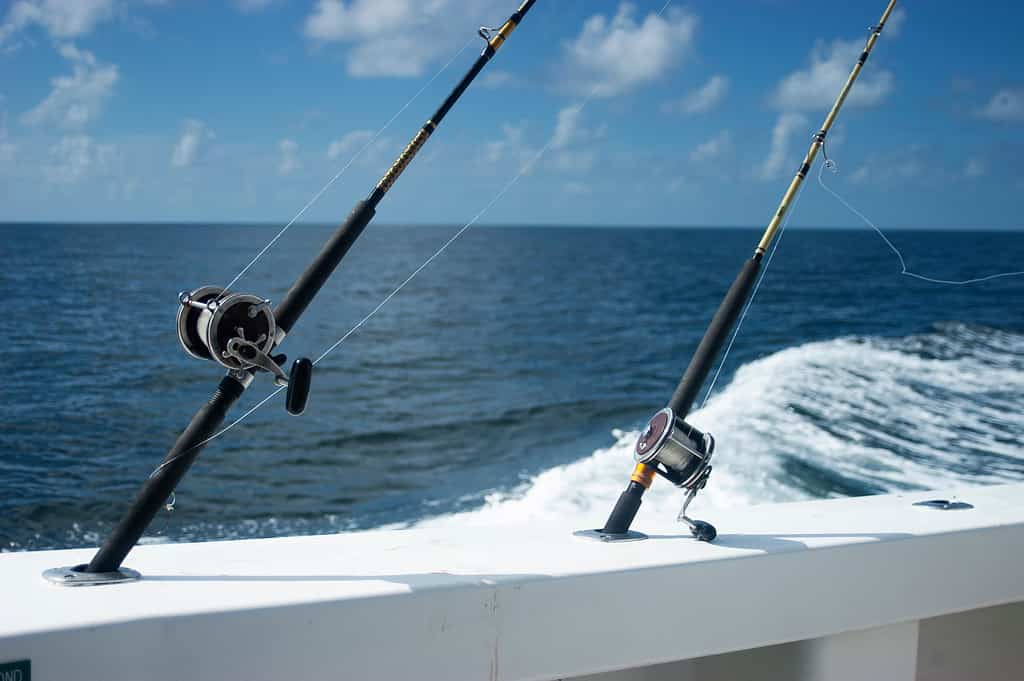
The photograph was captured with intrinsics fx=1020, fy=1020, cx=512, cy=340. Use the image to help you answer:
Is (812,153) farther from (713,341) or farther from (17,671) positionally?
(17,671)

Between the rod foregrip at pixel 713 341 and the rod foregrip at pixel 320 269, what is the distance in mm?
567

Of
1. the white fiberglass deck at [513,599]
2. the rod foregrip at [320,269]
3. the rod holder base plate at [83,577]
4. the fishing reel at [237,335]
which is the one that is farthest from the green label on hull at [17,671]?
the rod foregrip at [320,269]

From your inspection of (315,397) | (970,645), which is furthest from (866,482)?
(315,397)

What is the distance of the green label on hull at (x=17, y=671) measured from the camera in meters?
1.03

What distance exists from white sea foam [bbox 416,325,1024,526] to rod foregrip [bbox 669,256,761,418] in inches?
103

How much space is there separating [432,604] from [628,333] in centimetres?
1766

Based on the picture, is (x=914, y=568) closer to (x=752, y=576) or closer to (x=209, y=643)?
(x=752, y=576)

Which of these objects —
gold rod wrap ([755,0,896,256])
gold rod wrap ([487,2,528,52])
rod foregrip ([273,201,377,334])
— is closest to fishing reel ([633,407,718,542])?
gold rod wrap ([755,0,896,256])

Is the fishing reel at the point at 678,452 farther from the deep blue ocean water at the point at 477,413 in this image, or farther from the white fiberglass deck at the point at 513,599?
the deep blue ocean water at the point at 477,413

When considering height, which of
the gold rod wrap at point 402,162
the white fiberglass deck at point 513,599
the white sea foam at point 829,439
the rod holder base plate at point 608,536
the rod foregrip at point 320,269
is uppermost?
the white sea foam at point 829,439

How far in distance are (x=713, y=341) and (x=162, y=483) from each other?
921 millimetres

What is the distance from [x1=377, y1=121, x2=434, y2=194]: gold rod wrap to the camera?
1518mm

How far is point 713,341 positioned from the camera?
1733mm

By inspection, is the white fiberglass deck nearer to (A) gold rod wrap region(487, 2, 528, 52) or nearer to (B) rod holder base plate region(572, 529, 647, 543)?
(B) rod holder base plate region(572, 529, 647, 543)
